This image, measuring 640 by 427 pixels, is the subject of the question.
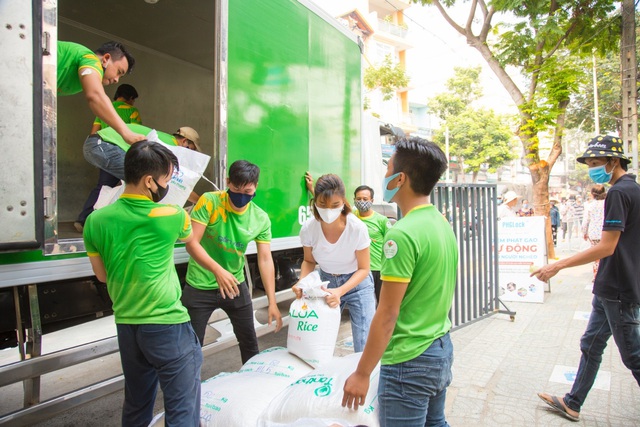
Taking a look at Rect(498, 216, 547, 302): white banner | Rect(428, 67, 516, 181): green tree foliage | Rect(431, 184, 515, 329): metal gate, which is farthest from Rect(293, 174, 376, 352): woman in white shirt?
Rect(428, 67, 516, 181): green tree foliage

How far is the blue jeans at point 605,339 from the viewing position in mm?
2576

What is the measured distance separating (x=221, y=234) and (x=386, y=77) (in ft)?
68.5

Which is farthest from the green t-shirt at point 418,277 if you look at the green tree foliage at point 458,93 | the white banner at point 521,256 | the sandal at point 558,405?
the green tree foliage at point 458,93

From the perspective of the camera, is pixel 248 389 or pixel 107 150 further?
pixel 107 150

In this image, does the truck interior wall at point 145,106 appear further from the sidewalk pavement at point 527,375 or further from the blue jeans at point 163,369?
the sidewalk pavement at point 527,375

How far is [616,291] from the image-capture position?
262 cm

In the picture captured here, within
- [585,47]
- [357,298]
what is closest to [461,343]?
[357,298]

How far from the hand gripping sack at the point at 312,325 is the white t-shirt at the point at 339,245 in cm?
35

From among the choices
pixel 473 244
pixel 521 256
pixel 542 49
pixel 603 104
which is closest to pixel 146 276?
pixel 473 244

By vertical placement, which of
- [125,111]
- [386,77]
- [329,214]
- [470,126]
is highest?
[386,77]

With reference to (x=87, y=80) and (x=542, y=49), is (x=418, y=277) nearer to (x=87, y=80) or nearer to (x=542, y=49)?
(x=87, y=80)

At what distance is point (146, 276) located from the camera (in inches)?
73.2

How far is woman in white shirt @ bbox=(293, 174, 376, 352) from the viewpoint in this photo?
2.94 m

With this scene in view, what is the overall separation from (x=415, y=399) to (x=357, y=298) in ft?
4.94
